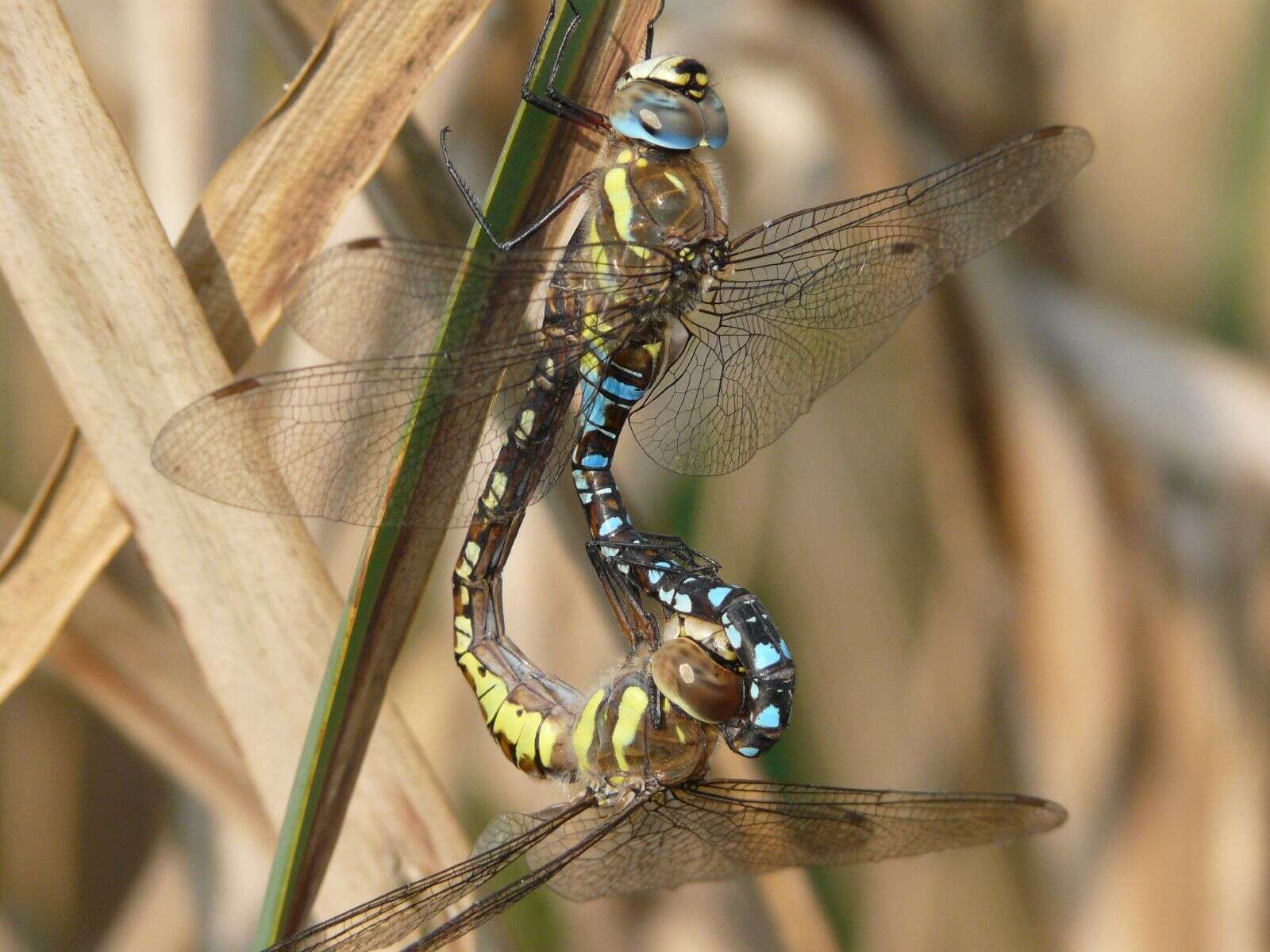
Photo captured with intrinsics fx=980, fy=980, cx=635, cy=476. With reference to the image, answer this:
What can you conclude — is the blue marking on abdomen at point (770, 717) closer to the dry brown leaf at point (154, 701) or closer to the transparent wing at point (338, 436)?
the transparent wing at point (338, 436)

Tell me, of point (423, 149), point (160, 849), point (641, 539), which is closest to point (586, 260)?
point (423, 149)

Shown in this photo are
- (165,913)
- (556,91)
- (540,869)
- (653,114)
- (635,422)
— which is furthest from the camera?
(165,913)

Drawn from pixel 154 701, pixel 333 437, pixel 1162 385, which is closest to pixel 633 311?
pixel 333 437

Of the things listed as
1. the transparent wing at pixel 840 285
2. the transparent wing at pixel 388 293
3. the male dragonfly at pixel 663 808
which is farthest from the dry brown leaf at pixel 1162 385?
the transparent wing at pixel 388 293

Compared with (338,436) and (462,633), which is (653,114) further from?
(462,633)

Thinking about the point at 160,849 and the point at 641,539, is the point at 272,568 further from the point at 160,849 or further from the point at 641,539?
the point at 160,849

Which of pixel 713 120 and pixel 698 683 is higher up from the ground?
pixel 713 120

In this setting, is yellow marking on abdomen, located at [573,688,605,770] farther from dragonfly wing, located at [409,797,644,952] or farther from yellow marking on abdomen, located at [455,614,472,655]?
yellow marking on abdomen, located at [455,614,472,655]
